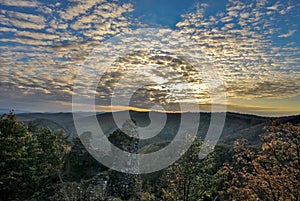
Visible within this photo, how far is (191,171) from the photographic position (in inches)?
802

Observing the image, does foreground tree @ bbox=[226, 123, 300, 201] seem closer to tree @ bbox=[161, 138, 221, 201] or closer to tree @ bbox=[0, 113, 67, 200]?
tree @ bbox=[161, 138, 221, 201]

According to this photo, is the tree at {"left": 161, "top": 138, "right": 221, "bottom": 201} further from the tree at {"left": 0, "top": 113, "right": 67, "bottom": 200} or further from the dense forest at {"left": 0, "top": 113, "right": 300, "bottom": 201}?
the tree at {"left": 0, "top": 113, "right": 67, "bottom": 200}

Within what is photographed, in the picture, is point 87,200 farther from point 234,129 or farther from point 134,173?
point 234,129

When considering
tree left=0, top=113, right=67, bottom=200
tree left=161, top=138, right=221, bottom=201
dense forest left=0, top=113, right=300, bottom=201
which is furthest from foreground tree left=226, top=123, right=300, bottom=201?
tree left=0, top=113, right=67, bottom=200

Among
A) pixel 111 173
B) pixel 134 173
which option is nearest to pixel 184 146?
pixel 134 173

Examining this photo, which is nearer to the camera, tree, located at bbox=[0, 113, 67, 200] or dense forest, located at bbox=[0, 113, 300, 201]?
dense forest, located at bbox=[0, 113, 300, 201]

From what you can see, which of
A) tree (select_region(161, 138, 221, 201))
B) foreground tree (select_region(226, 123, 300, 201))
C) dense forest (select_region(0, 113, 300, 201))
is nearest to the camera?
foreground tree (select_region(226, 123, 300, 201))

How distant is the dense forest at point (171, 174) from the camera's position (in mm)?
15461

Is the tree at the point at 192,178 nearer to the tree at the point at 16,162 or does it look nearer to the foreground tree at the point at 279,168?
the foreground tree at the point at 279,168

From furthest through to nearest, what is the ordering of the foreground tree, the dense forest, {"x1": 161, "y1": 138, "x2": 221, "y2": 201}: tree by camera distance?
{"x1": 161, "y1": 138, "x2": 221, "y2": 201}: tree, the dense forest, the foreground tree

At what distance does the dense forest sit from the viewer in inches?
609

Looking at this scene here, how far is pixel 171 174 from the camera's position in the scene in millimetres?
22281

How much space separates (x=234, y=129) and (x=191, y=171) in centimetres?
15530

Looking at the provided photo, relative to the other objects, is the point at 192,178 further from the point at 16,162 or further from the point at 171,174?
the point at 16,162
